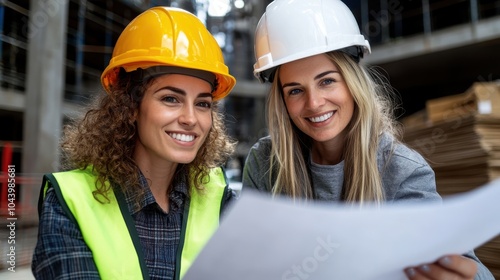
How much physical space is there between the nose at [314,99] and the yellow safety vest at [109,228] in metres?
0.66

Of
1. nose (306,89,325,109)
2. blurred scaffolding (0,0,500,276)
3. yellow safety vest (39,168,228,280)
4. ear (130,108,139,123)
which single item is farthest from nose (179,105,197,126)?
blurred scaffolding (0,0,500,276)

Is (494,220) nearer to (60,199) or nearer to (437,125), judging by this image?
(60,199)

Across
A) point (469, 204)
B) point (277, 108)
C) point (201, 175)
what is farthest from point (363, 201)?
point (469, 204)

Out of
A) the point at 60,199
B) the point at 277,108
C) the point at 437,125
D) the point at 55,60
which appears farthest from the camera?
the point at 55,60

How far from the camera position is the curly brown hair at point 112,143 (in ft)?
5.18

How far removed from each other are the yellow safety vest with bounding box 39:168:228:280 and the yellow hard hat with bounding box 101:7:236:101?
0.48 meters

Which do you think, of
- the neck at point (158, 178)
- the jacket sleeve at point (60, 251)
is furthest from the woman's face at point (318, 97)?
the jacket sleeve at point (60, 251)

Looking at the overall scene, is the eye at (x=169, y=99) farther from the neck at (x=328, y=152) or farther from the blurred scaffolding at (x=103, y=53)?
the blurred scaffolding at (x=103, y=53)

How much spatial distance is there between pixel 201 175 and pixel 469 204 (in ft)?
4.03

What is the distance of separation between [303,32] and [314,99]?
34cm

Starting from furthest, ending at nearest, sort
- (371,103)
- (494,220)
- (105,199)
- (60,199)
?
(371,103)
(105,199)
(60,199)
(494,220)

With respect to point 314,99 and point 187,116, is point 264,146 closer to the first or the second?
point 314,99

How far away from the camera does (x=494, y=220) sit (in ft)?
2.94

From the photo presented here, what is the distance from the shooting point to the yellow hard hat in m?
1.60
